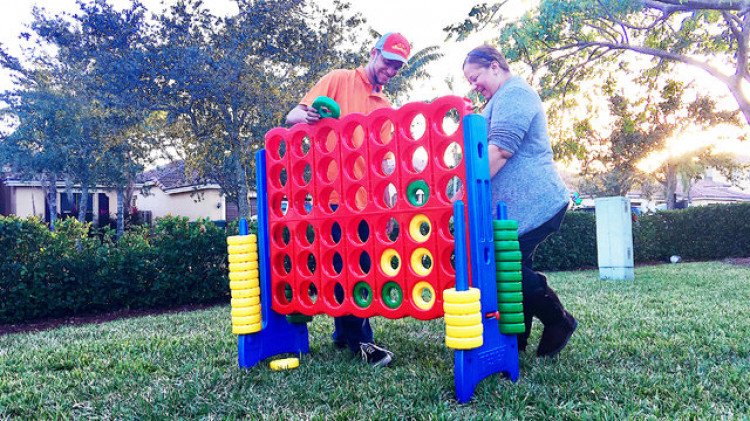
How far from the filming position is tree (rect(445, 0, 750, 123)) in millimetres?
8102

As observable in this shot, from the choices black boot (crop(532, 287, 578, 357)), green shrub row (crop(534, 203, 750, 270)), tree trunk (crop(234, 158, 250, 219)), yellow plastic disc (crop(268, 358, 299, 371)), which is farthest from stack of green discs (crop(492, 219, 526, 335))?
tree trunk (crop(234, 158, 250, 219))

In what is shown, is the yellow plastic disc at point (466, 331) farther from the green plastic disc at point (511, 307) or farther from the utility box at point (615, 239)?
the utility box at point (615, 239)

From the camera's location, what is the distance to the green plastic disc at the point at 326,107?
2787mm

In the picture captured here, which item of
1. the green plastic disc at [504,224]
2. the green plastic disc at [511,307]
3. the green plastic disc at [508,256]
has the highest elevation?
the green plastic disc at [504,224]

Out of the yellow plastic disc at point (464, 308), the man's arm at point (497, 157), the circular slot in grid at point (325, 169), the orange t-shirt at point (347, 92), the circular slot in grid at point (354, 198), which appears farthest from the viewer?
the orange t-shirt at point (347, 92)

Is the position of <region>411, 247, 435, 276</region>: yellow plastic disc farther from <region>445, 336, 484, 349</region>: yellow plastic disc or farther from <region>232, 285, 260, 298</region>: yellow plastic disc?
<region>232, 285, 260, 298</region>: yellow plastic disc

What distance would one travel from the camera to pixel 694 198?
42.5 meters

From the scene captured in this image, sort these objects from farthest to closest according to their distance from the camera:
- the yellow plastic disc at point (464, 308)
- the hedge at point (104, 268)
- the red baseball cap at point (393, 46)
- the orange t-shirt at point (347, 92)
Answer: the hedge at point (104, 268) < the orange t-shirt at point (347, 92) < the red baseball cap at point (393, 46) < the yellow plastic disc at point (464, 308)

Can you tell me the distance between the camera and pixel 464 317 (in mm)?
2137

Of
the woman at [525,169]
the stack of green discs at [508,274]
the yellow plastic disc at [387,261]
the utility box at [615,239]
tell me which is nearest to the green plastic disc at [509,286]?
the stack of green discs at [508,274]

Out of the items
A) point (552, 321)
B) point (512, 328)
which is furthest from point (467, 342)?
point (552, 321)

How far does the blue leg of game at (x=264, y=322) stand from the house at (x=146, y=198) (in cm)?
2137

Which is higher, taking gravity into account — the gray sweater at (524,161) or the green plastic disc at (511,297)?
the gray sweater at (524,161)

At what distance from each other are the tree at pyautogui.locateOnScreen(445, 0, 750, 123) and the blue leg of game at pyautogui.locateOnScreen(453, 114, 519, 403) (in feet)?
20.8
